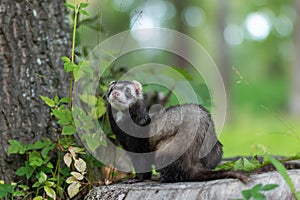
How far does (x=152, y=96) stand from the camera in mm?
4582

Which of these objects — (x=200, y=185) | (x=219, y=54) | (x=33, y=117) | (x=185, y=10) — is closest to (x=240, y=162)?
(x=200, y=185)

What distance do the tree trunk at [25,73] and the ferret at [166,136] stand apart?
503 mm

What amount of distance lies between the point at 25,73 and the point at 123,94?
73 cm

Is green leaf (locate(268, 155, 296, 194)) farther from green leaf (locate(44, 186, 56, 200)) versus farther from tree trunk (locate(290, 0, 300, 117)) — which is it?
tree trunk (locate(290, 0, 300, 117))

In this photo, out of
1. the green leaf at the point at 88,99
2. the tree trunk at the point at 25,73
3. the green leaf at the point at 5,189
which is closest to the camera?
the green leaf at the point at 5,189

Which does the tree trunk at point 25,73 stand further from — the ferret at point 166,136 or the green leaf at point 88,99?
the ferret at point 166,136

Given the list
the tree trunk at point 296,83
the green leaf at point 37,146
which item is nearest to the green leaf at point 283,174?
the green leaf at point 37,146

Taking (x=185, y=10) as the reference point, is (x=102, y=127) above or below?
below

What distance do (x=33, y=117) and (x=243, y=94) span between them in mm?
→ 15778


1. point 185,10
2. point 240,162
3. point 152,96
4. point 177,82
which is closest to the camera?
point 240,162

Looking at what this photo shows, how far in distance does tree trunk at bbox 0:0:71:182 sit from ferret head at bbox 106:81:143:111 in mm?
508

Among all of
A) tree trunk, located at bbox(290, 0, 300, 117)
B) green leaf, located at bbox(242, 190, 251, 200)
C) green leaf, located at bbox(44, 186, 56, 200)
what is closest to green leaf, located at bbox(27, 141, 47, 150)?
green leaf, located at bbox(44, 186, 56, 200)

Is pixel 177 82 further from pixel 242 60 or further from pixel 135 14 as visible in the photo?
pixel 242 60

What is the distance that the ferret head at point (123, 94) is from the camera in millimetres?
3235
